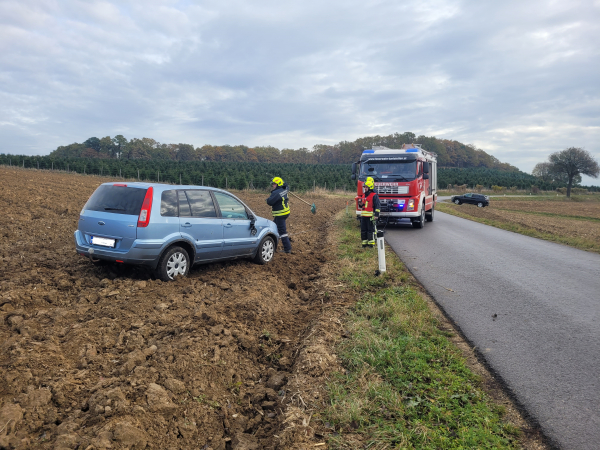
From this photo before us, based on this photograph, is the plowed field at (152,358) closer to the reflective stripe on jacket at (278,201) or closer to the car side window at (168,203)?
the car side window at (168,203)

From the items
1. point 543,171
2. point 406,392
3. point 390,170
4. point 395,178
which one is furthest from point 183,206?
point 543,171

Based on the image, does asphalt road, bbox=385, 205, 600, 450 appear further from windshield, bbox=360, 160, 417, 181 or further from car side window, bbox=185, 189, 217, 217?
car side window, bbox=185, 189, 217, 217

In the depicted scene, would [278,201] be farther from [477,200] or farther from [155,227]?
[477,200]

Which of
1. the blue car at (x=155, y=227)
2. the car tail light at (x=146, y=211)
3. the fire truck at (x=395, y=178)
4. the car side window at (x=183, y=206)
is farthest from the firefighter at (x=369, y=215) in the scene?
the car tail light at (x=146, y=211)

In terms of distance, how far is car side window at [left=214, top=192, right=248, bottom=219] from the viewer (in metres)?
7.83

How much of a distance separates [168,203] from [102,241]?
3.80 feet

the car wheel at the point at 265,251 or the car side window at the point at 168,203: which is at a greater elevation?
the car side window at the point at 168,203

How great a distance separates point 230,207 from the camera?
805 cm

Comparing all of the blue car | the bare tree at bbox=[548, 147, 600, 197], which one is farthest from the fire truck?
the bare tree at bbox=[548, 147, 600, 197]

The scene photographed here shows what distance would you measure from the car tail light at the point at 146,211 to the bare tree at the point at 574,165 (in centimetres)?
8935

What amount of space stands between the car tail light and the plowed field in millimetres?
930

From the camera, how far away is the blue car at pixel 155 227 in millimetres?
6285

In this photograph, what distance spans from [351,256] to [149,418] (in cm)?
712

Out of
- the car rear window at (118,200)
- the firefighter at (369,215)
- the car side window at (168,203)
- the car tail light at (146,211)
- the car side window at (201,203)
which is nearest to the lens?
the car tail light at (146,211)
